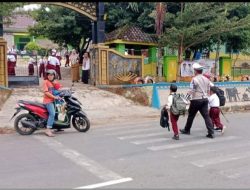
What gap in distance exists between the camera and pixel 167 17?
22391 millimetres

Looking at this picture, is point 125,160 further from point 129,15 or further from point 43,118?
point 129,15

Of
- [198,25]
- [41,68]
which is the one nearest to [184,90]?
[198,25]

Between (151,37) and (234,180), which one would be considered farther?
(151,37)

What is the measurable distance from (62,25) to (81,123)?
1637 cm

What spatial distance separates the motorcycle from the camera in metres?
9.49

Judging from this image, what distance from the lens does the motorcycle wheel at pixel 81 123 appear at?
10.1m

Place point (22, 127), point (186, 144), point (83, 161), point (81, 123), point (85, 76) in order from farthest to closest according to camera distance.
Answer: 1. point (85, 76)
2. point (81, 123)
3. point (22, 127)
4. point (186, 144)
5. point (83, 161)

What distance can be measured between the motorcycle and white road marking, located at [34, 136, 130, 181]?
0.65 meters

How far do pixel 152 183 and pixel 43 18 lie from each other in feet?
78.8

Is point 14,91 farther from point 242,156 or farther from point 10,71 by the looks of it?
point 242,156

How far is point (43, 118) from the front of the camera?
9578mm

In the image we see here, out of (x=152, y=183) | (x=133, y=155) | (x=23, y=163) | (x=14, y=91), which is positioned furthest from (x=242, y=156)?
(x=14, y=91)

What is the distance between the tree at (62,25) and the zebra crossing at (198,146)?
1569 cm

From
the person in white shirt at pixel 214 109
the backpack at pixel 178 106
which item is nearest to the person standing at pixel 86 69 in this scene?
the person in white shirt at pixel 214 109
